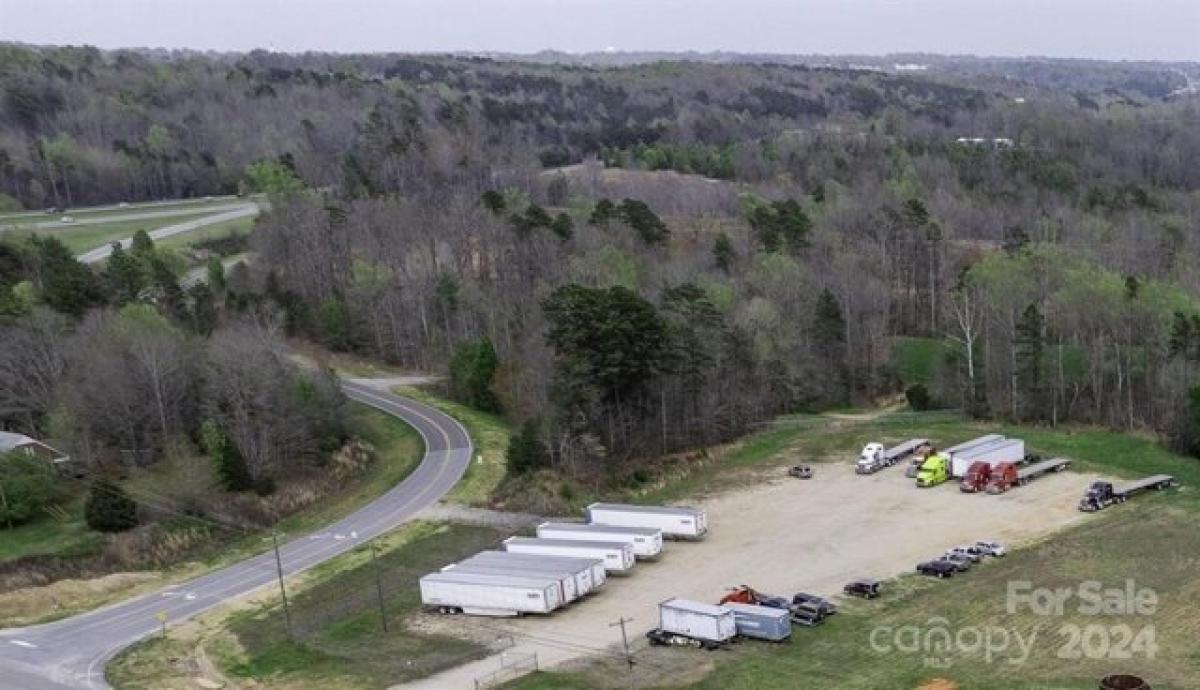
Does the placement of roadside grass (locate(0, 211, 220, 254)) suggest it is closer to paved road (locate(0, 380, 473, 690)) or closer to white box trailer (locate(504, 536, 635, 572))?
paved road (locate(0, 380, 473, 690))

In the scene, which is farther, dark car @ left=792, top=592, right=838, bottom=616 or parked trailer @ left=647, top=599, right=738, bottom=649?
dark car @ left=792, top=592, right=838, bottom=616

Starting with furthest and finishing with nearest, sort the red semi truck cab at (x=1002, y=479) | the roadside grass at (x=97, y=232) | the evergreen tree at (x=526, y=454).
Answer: the roadside grass at (x=97, y=232), the evergreen tree at (x=526, y=454), the red semi truck cab at (x=1002, y=479)

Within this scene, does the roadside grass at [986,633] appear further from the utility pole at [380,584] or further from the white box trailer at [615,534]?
the utility pole at [380,584]

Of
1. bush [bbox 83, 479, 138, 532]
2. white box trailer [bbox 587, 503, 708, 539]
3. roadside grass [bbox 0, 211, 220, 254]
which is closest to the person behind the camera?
white box trailer [bbox 587, 503, 708, 539]

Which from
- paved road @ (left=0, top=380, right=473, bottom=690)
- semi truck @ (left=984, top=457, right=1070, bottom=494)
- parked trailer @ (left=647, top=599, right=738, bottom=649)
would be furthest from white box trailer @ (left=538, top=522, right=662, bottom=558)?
semi truck @ (left=984, top=457, right=1070, bottom=494)

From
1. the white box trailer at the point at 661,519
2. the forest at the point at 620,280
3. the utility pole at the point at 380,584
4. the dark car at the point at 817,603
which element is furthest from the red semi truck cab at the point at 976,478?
the utility pole at the point at 380,584

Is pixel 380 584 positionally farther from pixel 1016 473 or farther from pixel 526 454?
pixel 1016 473

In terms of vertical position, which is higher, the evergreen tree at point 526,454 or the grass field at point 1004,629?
the evergreen tree at point 526,454

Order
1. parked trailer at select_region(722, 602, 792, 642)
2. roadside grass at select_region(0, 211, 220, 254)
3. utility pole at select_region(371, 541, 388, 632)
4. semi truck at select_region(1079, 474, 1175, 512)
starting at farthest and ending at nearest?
roadside grass at select_region(0, 211, 220, 254)
semi truck at select_region(1079, 474, 1175, 512)
utility pole at select_region(371, 541, 388, 632)
parked trailer at select_region(722, 602, 792, 642)
